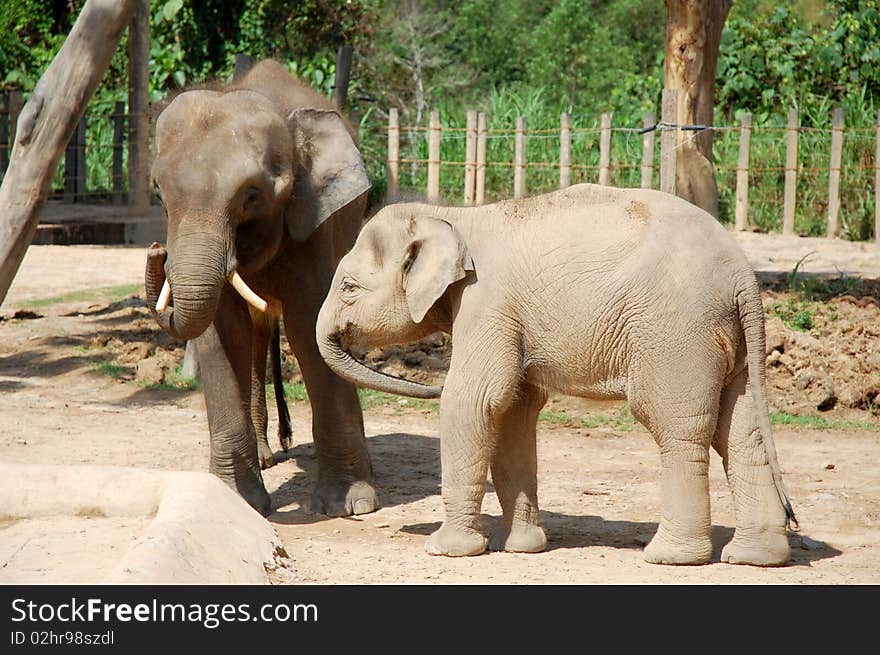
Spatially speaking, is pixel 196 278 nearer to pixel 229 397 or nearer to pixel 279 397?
pixel 229 397

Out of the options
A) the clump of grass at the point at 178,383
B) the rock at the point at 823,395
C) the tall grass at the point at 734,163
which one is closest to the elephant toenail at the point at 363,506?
the clump of grass at the point at 178,383

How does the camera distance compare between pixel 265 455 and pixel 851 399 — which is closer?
pixel 265 455

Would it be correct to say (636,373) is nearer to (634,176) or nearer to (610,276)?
(610,276)

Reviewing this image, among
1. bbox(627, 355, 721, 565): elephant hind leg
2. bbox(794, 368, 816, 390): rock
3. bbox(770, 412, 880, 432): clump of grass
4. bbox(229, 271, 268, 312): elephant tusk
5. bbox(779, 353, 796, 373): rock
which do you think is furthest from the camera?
bbox(779, 353, 796, 373): rock

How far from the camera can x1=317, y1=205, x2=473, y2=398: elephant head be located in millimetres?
5297

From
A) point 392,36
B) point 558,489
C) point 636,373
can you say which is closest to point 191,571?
point 636,373

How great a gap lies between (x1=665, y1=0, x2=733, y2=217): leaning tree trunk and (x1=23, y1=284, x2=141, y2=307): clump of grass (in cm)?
519

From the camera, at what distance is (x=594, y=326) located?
510 cm

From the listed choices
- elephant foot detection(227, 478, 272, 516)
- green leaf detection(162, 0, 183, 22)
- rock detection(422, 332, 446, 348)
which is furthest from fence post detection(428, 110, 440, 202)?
A: elephant foot detection(227, 478, 272, 516)

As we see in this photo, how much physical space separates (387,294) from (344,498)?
54.9 inches

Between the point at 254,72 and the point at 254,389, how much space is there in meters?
1.81

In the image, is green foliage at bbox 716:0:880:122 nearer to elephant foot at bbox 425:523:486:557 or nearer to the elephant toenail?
the elephant toenail

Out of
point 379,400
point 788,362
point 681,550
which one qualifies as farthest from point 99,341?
point 681,550

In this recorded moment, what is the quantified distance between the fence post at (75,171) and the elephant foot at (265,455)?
1137cm
